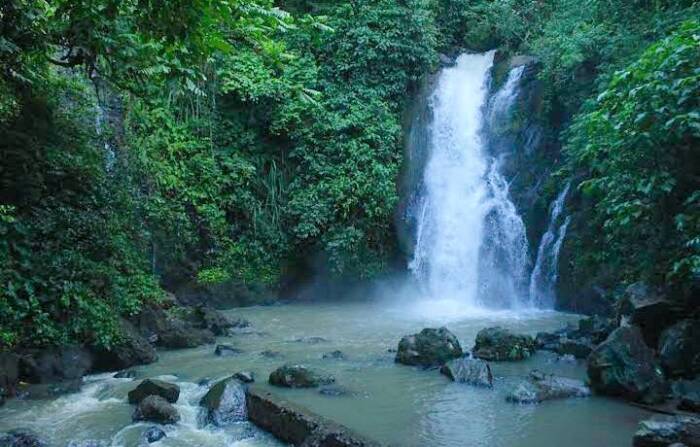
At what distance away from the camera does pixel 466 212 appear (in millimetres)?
14531

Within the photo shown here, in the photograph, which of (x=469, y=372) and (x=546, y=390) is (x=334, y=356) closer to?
(x=469, y=372)

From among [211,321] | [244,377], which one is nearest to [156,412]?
[244,377]

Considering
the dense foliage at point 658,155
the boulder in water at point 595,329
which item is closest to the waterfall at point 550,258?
the boulder in water at point 595,329

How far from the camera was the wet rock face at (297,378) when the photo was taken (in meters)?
7.35

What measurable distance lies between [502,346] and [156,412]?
460 cm

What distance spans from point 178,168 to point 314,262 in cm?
389

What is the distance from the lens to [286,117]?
49.4ft

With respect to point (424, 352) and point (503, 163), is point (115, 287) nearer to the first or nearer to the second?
point (424, 352)

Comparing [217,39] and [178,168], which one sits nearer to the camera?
[217,39]

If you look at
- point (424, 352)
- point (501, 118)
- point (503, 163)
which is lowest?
point (424, 352)

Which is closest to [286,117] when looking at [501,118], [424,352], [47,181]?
[501,118]

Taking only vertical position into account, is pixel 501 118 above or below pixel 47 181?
above

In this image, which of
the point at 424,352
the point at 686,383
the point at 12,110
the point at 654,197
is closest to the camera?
the point at 686,383

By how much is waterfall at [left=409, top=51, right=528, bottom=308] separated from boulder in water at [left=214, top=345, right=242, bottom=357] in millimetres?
5979
